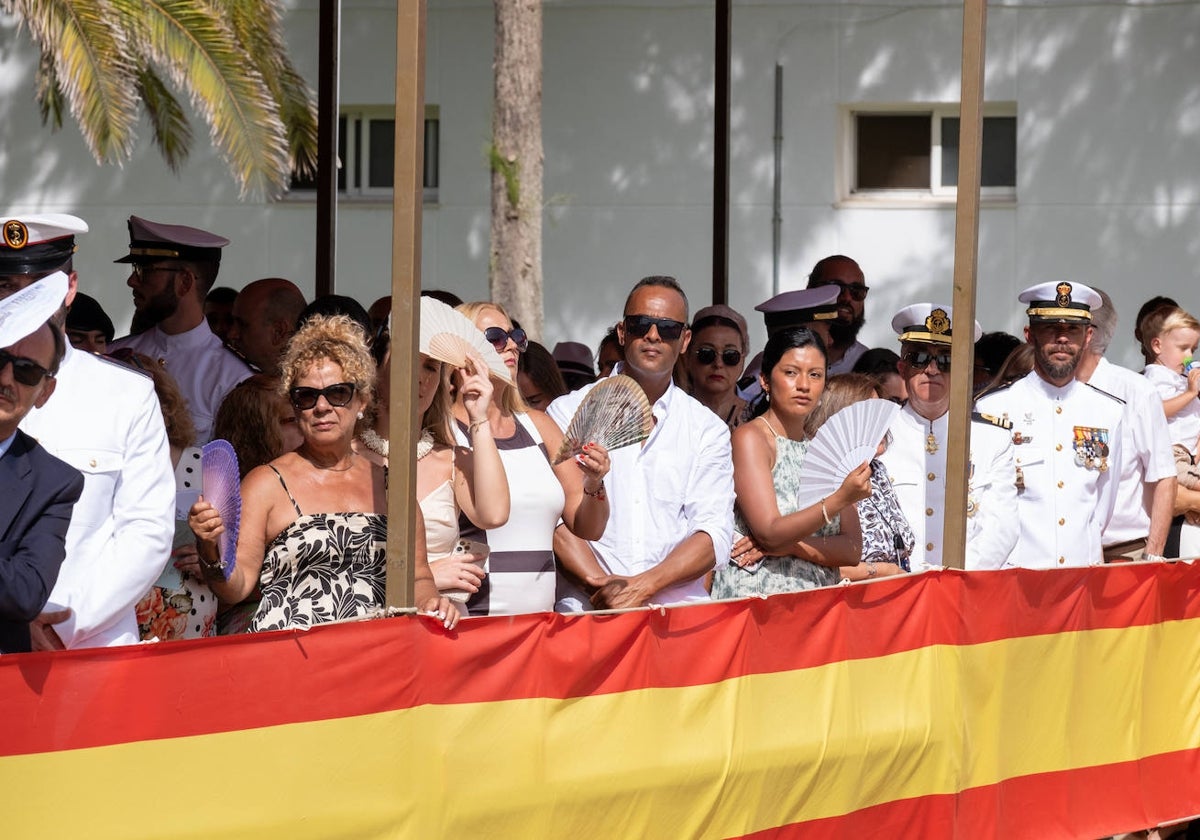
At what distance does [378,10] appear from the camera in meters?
16.2

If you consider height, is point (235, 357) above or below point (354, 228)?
below

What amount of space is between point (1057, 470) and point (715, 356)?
1.40 meters

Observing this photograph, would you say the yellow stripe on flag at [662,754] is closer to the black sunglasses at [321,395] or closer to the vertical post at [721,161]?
the black sunglasses at [321,395]

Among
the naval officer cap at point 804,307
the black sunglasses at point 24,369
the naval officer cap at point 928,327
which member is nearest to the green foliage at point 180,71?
the naval officer cap at point 804,307

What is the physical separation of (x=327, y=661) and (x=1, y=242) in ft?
4.09

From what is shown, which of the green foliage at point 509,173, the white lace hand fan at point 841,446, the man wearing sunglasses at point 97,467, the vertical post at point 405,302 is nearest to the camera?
the man wearing sunglasses at point 97,467

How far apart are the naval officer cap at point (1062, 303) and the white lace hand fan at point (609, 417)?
2349 millimetres

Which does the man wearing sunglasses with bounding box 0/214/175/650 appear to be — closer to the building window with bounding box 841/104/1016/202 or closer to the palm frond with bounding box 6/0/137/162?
the palm frond with bounding box 6/0/137/162

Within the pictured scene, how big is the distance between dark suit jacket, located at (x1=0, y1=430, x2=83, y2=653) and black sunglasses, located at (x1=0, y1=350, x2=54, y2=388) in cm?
12

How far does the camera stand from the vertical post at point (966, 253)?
560 cm

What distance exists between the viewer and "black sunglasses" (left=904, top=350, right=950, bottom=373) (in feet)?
21.4

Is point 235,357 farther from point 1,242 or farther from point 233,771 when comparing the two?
point 233,771

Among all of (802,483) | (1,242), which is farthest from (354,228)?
(1,242)

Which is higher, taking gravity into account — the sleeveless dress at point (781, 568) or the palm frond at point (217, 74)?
the palm frond at point (217, 74)
